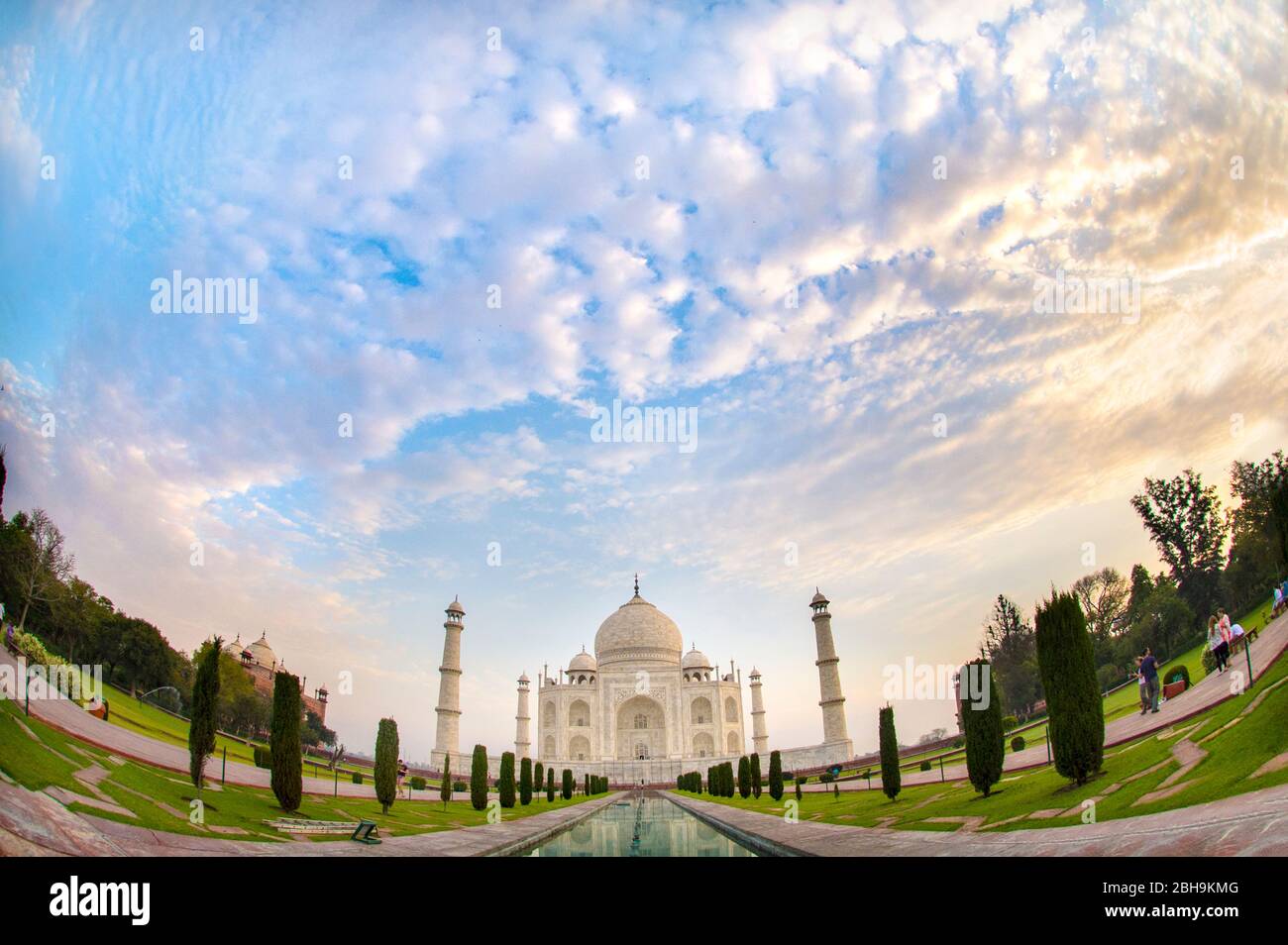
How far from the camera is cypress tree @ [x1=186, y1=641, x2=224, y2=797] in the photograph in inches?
551

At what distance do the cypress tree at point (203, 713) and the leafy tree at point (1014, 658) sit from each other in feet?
113

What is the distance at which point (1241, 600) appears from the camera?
886 inches

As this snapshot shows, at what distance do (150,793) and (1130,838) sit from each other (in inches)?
538

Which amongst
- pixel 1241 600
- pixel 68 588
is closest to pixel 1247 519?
pixel 1241 600

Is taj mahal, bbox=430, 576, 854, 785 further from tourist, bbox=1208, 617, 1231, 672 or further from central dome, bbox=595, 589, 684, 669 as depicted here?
tourist, bbox=1208, 617, 1231, 672

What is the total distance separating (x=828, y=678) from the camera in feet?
154

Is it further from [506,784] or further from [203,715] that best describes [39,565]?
[506,784]

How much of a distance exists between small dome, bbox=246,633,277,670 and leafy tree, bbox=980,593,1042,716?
50150mm

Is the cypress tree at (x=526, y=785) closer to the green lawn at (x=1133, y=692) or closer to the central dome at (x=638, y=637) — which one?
the green lawn at (x=1133, y=692)

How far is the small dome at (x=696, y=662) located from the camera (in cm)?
6303

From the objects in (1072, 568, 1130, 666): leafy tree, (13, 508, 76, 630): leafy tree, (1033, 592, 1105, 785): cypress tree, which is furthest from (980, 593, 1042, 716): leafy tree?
(13, 508, 76, 630): leafy tree

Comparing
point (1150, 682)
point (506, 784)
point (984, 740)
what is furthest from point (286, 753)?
point (1150, 682)
